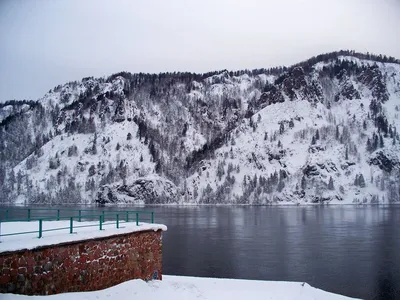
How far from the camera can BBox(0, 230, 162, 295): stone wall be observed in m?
15.5

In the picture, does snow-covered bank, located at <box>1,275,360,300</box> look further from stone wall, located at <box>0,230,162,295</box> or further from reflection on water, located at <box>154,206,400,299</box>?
reflection on water, located at <box>154,206,400,299</box>

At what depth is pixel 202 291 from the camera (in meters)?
25.9

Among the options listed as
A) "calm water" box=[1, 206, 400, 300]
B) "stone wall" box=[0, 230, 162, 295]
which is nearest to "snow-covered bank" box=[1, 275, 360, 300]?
"stone wall" box=[0, 230, 162, 295]

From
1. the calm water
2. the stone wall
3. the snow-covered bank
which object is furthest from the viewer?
the calm water

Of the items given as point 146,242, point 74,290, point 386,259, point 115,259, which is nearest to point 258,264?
point 386,259

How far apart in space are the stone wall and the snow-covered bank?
0.49 metres

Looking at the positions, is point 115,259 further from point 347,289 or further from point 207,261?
point 207,261

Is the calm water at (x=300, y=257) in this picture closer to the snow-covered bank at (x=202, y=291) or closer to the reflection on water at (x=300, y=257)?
the reflection on water at (x=300, y=257)

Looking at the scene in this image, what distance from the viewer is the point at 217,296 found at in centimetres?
2533

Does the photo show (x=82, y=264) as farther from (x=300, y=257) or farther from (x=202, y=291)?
(x=300, y=257)

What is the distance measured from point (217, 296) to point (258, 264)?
756 inches

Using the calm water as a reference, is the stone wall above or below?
above

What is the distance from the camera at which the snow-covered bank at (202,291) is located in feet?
A: 64.2

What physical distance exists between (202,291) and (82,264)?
377 inches
